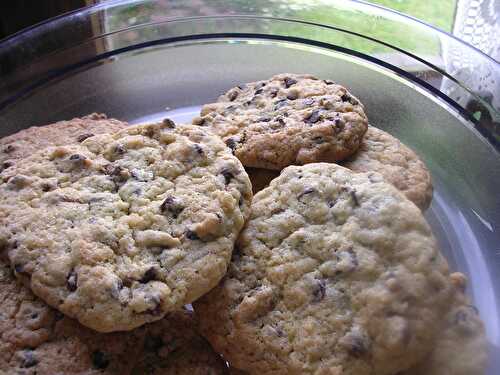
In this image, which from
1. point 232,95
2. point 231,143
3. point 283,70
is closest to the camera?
point 231,143

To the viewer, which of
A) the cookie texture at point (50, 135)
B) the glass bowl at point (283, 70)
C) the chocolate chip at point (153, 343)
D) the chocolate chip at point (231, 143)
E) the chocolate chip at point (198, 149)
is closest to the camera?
the chocolate chip at point (153, 343)

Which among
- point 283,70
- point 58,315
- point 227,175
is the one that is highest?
point 283,70

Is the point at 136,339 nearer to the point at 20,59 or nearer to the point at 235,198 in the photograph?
the point at 235,198

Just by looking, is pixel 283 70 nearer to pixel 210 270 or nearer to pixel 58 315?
pixel 210 270

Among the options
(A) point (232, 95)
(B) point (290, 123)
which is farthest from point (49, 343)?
(A) point (232, 95)

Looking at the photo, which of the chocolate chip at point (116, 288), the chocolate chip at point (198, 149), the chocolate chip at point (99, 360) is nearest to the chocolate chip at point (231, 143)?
the chocolate chip at point (198, 149)

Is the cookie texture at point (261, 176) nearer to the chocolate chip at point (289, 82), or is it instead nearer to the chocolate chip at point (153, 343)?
the chocolate chip at point (289, 82)

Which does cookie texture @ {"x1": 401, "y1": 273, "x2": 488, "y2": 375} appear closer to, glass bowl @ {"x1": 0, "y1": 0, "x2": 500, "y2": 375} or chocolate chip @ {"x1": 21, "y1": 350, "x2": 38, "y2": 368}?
glass bowl @ {"x1": 0, "y1": 0, "x2": 500, "y2": 375}
